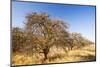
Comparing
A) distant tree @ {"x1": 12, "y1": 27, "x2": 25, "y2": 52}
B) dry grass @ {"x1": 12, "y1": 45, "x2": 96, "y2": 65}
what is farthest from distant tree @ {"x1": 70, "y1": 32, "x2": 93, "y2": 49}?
distant tree @ {"x1": 12, "y1": 27, "x2": 25, "y2": 52}

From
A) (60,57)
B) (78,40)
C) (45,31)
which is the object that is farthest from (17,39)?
(78,40)

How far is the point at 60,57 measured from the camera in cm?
276

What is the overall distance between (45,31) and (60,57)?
421mm

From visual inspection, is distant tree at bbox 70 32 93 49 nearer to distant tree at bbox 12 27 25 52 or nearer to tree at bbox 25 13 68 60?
tree at bbox 25 13 68 60

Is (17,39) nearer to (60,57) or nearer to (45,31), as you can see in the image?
(45,31)

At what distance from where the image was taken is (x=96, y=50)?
9.75 ft

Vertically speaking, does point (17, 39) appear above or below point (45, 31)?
below

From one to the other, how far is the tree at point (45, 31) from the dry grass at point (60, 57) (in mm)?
84

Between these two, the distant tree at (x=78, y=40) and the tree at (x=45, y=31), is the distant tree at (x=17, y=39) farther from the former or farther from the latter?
the distant tree at (x=78, y=40)

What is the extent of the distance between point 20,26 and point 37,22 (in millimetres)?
238

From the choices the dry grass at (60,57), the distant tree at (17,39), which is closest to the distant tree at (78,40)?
the dry grass at (60,57)

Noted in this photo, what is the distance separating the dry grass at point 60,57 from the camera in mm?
2572
